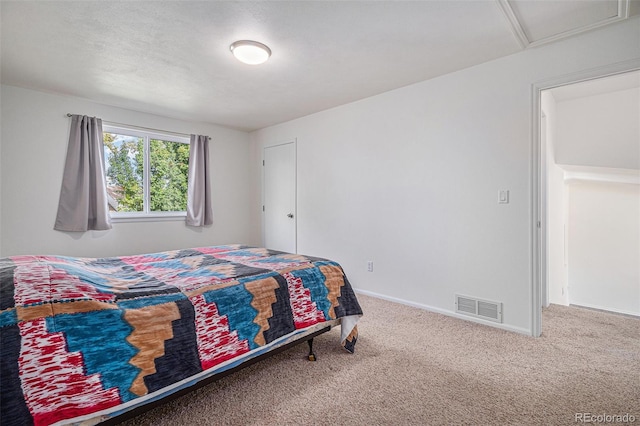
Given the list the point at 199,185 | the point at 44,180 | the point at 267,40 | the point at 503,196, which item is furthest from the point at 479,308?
the point at 44,180

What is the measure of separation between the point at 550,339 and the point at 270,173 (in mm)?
4114

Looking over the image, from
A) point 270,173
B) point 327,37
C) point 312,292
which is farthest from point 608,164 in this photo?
point 270,173

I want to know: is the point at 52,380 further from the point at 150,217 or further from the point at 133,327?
the point at 150,217

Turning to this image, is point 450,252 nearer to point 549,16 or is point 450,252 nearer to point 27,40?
point 549,16

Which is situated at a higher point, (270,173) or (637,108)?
(637,108)

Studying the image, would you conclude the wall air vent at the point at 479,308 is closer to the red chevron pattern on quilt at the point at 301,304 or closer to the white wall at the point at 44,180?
the red chevron pattern on quilt at the point at 301,304

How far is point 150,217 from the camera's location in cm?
424

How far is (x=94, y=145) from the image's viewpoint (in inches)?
145

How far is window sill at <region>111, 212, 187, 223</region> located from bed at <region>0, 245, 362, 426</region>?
6.78 ft

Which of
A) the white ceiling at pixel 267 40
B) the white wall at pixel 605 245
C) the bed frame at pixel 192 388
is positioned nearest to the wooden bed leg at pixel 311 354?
the bed frame at pixel 192 388

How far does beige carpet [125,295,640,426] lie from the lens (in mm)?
1550

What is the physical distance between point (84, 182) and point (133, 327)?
10.4 feet

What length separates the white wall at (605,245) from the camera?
4262mm
